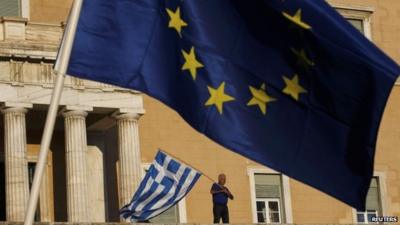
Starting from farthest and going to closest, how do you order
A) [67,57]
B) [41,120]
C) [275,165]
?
1. [41,120]
2. [275,165]
3. [67,57]

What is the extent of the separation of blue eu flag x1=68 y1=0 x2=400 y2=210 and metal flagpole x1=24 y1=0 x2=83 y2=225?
125 cm

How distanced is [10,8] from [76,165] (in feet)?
15.9

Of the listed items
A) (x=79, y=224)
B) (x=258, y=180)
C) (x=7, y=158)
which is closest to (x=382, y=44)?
(x=258, y=180)

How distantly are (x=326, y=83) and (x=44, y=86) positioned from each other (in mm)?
14522

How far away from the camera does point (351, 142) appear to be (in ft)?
39.7

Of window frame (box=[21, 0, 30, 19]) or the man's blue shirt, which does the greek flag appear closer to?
the man's blue shirt

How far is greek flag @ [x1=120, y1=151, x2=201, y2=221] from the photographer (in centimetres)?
2300

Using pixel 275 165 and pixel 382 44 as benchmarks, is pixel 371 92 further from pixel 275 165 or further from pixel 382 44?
pixel 382 44

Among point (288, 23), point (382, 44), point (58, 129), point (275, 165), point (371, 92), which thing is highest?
point (382, 44)

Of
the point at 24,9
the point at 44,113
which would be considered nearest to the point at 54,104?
the point at 44,113

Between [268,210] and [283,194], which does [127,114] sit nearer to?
[268,210]

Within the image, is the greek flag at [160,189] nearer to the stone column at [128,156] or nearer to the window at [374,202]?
the stone column at [128,156]

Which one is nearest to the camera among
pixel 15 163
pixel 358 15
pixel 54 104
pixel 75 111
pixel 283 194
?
pixel 54 104

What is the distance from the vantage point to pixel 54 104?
9852 millimetres
